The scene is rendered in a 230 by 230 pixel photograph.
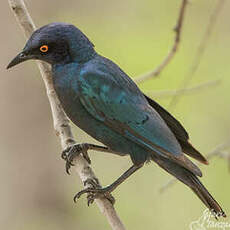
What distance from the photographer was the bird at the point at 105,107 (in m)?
5.59

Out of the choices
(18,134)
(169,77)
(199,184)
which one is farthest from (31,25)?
(18,134)

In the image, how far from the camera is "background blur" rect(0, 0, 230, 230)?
8.53 meters

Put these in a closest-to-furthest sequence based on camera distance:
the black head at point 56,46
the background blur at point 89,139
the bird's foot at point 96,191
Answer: the bird's foot at point 96,191
the black head at point 56,46
the background blur at point 89,139

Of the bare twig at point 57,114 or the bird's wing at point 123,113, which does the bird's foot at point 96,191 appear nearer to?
the bare twig at point 57,114

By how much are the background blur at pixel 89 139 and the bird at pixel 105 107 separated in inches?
95.3

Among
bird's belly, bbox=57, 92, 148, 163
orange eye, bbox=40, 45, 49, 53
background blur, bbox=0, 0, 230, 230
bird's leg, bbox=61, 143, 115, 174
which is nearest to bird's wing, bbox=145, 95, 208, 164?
bird's belly, bbox=57, 92, 148, 163

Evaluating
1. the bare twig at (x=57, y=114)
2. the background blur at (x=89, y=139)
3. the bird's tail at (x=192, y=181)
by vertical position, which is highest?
the background blur at (x=89, y=139)

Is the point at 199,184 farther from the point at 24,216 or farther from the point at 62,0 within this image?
the point at 62,0

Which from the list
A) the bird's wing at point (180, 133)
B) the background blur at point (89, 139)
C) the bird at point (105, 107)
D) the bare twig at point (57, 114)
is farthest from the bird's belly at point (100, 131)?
the background blur at point (89, 139)

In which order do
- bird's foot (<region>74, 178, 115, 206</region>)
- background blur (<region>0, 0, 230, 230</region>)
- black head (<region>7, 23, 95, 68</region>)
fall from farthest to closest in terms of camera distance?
background blur (<region>0, 0, 230, 230</region>) < black head (<region>7, 23, 95, 68</region>) < bird's foot (<region>74, 178, 115, 206</region>)

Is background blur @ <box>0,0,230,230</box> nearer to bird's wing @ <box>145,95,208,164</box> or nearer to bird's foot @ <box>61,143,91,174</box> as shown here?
bird's wing @ <box>145,95,208,164</box>

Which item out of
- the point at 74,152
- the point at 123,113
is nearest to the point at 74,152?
the point at 74,152

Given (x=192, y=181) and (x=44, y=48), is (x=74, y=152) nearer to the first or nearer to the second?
(x=44, y=48)

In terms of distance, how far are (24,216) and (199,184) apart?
447cm
